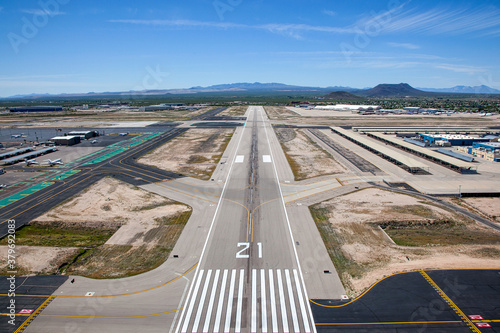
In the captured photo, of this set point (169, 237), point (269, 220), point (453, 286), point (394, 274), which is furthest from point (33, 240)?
point (453, 286)

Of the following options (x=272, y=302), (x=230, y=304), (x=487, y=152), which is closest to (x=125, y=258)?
(x=230, y=304)

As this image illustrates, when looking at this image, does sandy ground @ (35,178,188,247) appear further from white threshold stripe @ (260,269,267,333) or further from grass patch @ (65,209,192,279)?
white threshold stripe @ (260,269,267,333)

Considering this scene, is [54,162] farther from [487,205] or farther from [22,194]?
[487,205]

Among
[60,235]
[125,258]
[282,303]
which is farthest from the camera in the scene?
[60,235]

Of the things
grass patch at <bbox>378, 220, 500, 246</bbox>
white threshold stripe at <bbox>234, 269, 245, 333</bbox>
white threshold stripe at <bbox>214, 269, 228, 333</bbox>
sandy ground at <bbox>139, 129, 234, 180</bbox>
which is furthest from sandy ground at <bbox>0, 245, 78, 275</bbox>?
grass patch at <bbox>378, 220, 500, 246</bbox>

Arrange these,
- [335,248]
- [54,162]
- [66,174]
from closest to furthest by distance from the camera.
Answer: [335,248] < [66,174] < [54,162]

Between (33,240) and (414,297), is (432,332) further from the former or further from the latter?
(33,240)

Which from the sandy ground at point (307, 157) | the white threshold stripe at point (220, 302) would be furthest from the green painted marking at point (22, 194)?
the sandy ground at point (307, 157)
